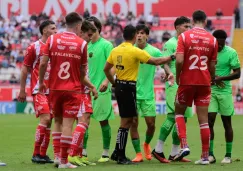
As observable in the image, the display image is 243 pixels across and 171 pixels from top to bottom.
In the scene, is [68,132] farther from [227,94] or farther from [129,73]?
[227,94]

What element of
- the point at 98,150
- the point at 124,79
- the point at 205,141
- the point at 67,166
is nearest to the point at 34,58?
the point at 124,79

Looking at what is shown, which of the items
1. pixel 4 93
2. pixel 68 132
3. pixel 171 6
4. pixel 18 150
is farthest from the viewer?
pixel 171 6

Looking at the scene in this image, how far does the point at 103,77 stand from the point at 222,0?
34673mm

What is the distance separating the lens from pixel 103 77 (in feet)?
40.1

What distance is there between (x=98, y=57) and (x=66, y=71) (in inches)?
72.8

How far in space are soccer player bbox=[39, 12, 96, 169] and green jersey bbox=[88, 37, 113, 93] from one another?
5.37ft

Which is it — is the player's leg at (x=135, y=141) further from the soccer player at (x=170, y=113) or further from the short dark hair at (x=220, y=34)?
the short dark hair at (x=220, y=34)

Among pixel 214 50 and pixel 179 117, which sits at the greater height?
pixel 214 50

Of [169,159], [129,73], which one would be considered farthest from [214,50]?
[169,159]

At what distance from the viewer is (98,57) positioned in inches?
479

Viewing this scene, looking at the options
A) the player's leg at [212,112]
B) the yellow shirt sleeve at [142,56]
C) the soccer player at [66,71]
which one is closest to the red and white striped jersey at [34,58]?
the soccer player at [66,71]

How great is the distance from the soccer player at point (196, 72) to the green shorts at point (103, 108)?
140 cm

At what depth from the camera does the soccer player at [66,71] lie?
10328 millimetres

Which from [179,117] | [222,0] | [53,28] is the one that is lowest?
[179,117]
